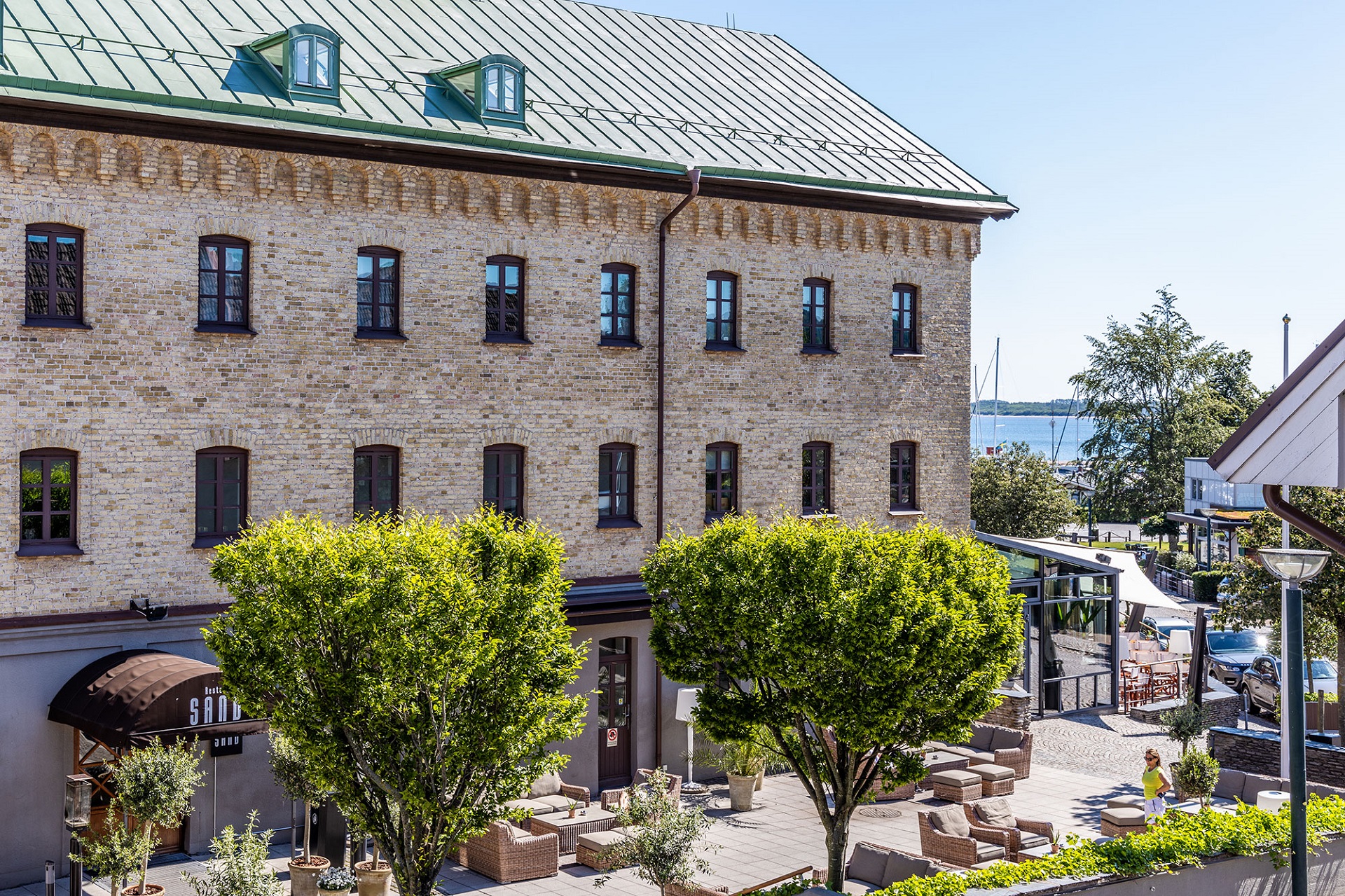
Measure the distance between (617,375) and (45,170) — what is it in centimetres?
1037

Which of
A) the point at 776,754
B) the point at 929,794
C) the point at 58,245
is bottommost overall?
the point at 929,794

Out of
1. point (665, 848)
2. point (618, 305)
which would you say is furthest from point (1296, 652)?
point (618, 305)

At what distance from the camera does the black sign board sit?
19.7 metres

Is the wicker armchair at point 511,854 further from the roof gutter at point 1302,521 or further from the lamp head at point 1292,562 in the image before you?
the roof gutter at point 1302,521

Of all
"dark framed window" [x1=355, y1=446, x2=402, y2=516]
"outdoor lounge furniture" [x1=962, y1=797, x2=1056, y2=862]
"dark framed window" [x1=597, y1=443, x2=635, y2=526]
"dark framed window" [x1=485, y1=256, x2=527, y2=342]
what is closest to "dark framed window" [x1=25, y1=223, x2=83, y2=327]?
"dark framed window" [x1=355, y1=446, x2=402, y2=516]

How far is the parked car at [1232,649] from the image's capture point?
34.9 m

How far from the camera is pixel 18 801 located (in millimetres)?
19203

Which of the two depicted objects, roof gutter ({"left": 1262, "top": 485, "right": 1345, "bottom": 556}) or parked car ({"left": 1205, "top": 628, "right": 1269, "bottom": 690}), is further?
parked car ({"left": 1205, "top": 628, "right": 1269, "bottom": 690})

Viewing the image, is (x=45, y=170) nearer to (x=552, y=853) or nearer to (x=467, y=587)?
(x=467, y=587)

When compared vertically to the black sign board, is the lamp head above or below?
above

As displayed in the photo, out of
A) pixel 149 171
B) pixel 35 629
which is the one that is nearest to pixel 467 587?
pixel 35 629

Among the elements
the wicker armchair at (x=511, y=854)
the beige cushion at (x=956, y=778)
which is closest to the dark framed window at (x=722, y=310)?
the beige cushion at (x=956, y=778)

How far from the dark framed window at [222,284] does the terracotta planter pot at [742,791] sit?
11.5m

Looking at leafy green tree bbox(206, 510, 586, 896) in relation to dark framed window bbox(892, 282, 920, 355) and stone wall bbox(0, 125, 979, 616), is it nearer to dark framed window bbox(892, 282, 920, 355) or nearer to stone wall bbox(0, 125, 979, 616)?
stone wall bbox(0, 125, 979, 616)
